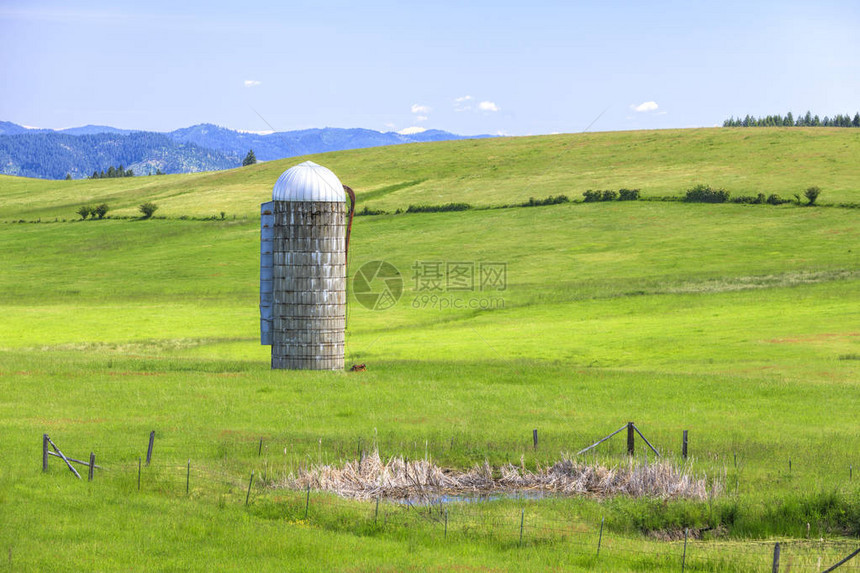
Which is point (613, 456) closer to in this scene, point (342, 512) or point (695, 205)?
point (342, 512)

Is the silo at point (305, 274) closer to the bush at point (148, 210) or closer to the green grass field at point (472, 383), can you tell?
the green grass field at point (472, 383)

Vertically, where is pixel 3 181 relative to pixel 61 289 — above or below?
above

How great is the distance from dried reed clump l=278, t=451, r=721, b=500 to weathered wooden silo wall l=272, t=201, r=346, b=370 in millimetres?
17602

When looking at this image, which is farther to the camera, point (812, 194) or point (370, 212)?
point (370, 212)

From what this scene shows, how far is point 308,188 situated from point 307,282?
4.44 meters

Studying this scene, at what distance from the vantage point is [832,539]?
20.5 m

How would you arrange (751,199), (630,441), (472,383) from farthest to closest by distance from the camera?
(751,199), (472,383), (630,441)

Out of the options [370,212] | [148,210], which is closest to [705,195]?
[370,212]

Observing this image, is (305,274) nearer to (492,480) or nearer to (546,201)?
(492,480)

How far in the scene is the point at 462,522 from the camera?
21078mm

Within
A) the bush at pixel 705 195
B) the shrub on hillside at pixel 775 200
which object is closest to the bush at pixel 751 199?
the shrub on hillside at pixel 775 200

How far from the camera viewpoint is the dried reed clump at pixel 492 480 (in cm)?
2394

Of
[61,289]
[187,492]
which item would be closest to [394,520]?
[187,492]

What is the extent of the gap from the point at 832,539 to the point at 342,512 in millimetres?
11122
